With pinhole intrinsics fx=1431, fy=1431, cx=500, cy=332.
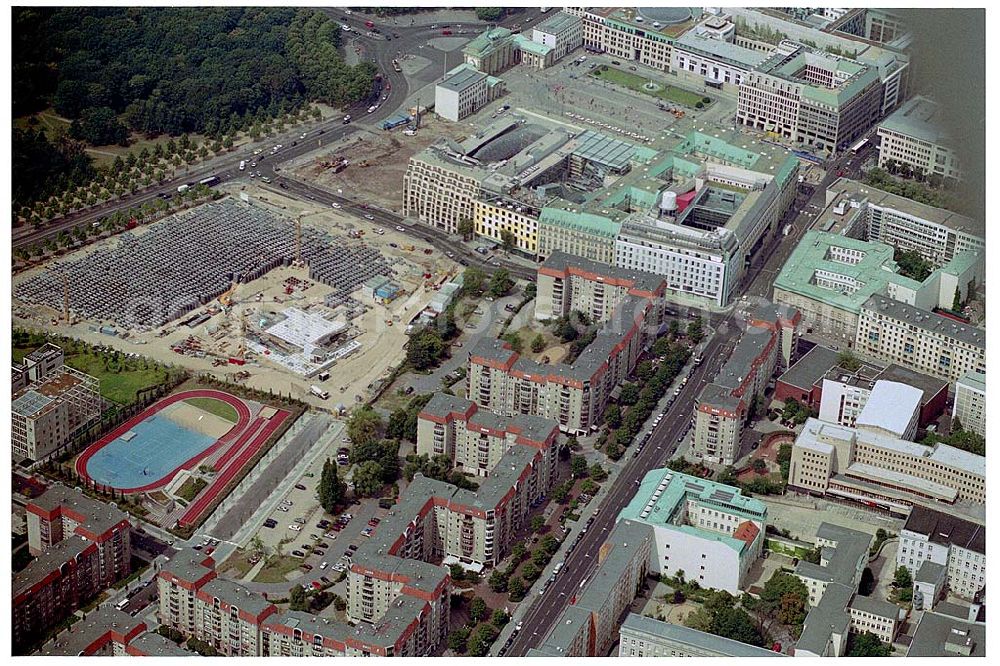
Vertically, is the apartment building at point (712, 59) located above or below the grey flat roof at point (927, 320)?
above

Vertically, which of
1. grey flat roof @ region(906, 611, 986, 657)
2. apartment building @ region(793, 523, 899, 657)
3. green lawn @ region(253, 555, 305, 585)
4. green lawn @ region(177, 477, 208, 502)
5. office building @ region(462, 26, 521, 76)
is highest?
office building @ region(462, 26, 521, 76)

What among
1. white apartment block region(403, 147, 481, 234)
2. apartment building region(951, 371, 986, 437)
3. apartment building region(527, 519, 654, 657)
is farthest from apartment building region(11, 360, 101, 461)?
apartment building region(951, 371, 986, 437)

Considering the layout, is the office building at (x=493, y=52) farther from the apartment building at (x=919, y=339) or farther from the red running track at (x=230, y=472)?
the red running track at (x=230, y=472)

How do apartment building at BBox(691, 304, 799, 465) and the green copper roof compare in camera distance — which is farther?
apartment building at BBox(691, 304, 799, 465)

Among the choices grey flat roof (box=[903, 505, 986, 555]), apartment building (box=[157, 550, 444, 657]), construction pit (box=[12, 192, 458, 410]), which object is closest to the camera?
apartment building (box=[157, 550, 444, 657])

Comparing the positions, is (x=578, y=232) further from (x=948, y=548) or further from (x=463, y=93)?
(x=948, y=548)

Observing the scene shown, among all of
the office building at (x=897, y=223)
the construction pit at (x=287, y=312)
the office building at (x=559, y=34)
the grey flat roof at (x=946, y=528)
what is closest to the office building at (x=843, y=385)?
the grey flat roof at (x=946, y=528)

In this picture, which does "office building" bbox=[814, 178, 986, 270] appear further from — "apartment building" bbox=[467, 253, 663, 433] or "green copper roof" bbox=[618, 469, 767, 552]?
"green copper roof" bbox=[618, 469, 767, 552]

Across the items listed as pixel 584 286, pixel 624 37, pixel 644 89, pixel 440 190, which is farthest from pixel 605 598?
pixel 624 37

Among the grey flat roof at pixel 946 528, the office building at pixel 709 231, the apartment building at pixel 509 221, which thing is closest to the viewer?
the grey flat roof at pixel 946 528
